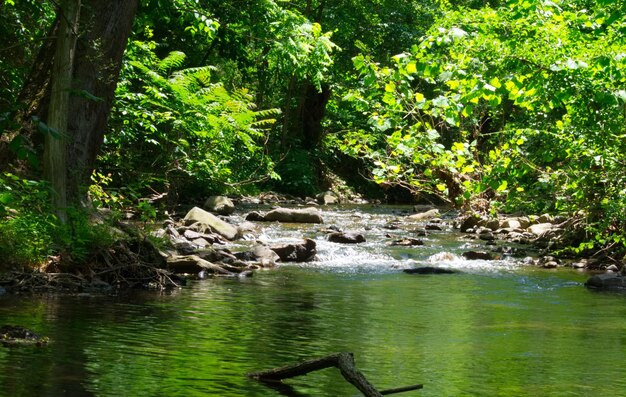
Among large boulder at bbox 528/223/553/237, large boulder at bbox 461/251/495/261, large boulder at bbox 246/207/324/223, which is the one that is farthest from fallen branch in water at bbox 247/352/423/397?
large boulder at bbox 246/207/324/223

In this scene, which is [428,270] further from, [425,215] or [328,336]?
[425,215]

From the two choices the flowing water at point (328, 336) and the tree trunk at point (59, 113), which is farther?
the tree trunk at point (59, 113)

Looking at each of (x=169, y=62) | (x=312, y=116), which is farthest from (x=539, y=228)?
(x=312, y=116)

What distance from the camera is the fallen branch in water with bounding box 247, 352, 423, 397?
4.70 metres

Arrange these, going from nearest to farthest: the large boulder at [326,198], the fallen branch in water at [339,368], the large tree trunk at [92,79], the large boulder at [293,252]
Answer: the fallen branch in water at [339,368]
the large tree trunk at [92,79]
the large boulder at [293,252]
the large boulder at [326,198]

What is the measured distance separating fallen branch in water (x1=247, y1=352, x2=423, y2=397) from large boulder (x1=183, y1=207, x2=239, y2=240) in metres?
11.3

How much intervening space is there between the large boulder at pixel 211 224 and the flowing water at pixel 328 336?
385 centimetres

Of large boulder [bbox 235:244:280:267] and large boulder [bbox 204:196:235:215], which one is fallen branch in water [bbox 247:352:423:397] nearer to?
large boulder [bbox 235:244:280:267]

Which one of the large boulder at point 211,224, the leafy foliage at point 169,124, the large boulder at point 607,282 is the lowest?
the large boulder at point 607,282

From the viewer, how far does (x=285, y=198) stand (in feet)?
99.1

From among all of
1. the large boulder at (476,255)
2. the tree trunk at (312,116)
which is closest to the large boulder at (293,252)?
the large boulder at (476,255)

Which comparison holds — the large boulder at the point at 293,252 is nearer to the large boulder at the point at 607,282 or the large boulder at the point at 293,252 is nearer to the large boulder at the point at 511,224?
the large boulder at the point at 607,282

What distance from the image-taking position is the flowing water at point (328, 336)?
5867 millimetres

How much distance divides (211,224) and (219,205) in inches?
215
